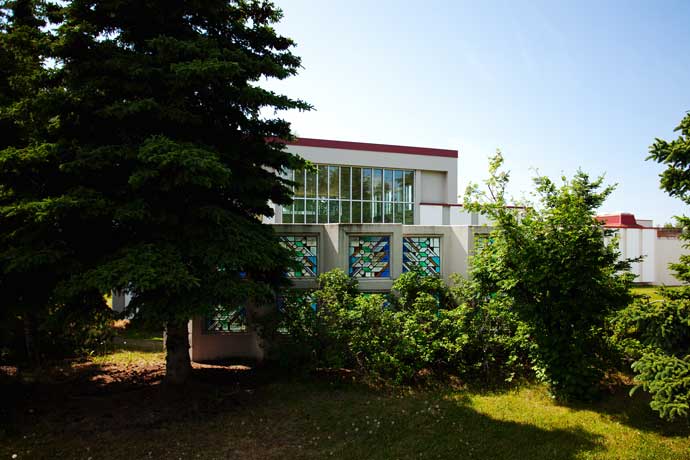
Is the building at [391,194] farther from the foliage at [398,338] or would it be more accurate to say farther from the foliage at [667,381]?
the foliage at [667,381]

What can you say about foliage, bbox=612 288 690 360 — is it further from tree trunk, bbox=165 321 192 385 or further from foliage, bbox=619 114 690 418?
tree trunk, bbox=165 321 192 385

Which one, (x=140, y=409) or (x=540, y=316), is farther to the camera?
(x=540, y=316)

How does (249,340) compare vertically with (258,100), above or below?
below

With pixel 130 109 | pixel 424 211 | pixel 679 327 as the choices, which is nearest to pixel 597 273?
pixel 679 327

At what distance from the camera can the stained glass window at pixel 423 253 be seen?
8.80 metres

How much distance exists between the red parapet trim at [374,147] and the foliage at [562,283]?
15135 millimetres

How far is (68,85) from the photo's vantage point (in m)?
5.48

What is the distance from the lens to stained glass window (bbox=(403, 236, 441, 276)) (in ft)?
28.9

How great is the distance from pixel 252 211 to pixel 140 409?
2.96 m

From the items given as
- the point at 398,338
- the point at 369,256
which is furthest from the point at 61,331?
the point at 398,338

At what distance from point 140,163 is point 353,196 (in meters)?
17.4

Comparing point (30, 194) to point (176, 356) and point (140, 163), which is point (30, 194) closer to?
point (140, 163)

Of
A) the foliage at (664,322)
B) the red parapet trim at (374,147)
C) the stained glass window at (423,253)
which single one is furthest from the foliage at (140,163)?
the red parapet trim at (374,147)

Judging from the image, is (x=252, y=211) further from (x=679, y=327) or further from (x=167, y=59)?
(x=679, y=327)
